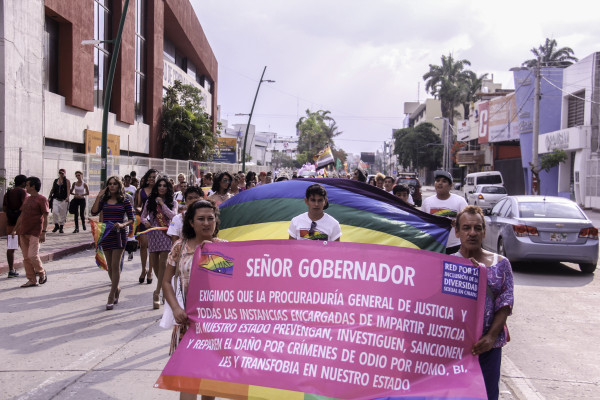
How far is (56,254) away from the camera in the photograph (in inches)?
516

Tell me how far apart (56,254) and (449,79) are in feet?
214

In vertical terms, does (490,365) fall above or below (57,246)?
above

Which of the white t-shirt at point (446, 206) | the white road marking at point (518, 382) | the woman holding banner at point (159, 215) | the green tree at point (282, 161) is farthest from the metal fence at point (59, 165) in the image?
the green tree at point (282, 161)

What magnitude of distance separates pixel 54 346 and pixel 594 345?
18.8 feet

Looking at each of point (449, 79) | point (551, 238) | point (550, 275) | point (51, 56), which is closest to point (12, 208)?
point (551, 238)

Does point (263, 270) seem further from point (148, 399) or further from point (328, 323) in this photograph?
point (148, 399)

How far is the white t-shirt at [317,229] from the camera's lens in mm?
5125

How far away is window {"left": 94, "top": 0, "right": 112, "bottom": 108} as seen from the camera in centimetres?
2566

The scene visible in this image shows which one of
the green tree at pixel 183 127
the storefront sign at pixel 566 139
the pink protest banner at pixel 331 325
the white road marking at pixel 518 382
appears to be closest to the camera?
the pink protest banner at pixel 331 325

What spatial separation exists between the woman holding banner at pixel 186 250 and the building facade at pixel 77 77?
13713mm

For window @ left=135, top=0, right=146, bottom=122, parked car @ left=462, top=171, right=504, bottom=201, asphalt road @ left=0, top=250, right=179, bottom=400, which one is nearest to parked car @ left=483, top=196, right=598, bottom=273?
asphalt road @ left=0, top=250, right=179, bottom=400

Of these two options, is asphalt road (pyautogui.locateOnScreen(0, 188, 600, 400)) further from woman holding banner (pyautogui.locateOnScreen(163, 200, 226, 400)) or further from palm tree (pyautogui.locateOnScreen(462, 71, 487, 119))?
palm tree (pyautogui.locateOnScreen(462, 71, 487, 119))

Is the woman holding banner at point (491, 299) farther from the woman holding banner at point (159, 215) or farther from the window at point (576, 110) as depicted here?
the window at point (576, 110)

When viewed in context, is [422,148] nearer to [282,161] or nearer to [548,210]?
[548,210]
